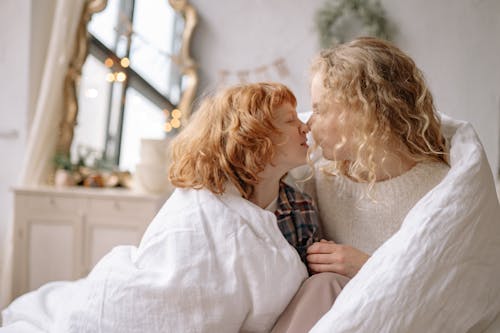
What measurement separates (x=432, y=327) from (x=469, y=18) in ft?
11.3

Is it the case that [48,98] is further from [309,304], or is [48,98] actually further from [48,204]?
[309,304]

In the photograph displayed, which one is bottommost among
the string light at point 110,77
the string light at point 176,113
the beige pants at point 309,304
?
the beige pants at point 309,304

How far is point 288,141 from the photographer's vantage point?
5.24 ft

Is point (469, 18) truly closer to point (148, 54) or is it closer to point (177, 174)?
point (148, 54)

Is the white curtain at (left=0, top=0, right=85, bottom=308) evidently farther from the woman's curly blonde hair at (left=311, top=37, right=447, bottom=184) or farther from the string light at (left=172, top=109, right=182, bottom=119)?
the woman's curly blonde hair at (left=311, top=37, right=447, bottom=184)

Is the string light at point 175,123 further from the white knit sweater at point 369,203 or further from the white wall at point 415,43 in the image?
the white knit sweater at point 369,203

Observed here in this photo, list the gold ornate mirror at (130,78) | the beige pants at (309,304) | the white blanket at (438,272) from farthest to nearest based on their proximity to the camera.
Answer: the gold ornate mirror at (130,78) → the beige pants at (309,304) → the white blanket at (438,272)

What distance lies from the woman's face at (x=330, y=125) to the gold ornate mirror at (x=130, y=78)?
8.90 feet

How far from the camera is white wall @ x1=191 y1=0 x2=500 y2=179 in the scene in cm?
423

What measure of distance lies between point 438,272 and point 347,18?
3275 millimetres

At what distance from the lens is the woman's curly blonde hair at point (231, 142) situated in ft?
5.02

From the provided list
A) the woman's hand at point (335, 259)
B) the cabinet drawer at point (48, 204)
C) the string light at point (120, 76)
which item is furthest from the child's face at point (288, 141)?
the string light at point (120, 76)

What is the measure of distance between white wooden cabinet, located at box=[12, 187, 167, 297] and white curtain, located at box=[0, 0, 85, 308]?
0.11 m

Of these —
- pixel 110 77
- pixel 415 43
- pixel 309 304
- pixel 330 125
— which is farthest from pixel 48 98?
pixel 309 304
